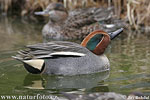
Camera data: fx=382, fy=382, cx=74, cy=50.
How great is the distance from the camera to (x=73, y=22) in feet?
32.0

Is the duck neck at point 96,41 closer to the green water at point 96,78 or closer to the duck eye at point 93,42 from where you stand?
the duck eye at point 93,42

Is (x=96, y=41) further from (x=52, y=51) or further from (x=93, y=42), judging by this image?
(x=52, y=51)

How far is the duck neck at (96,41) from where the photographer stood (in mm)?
6285

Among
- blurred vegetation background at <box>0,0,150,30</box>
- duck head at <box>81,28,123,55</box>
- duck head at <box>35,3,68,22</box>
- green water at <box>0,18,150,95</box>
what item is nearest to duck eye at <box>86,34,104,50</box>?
duck head at <box>81,28,123,55</box>

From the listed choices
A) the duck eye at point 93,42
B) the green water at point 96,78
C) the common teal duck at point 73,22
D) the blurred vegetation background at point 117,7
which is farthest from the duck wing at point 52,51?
the blurred vegetation background at point 117,7

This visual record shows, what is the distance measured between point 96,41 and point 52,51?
0.81 m

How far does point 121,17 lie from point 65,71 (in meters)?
5.16

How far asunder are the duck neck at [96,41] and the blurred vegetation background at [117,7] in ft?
12.0

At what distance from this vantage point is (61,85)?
557cm

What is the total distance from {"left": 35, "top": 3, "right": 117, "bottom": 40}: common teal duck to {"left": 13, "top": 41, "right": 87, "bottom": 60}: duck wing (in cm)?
350

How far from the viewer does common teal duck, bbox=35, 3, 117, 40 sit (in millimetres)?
9602

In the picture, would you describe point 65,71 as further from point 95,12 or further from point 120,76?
point 95,12

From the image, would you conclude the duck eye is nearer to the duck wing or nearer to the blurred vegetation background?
the duck wing

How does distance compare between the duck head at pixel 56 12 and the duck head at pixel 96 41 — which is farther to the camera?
the duck head at pixel 56 12
